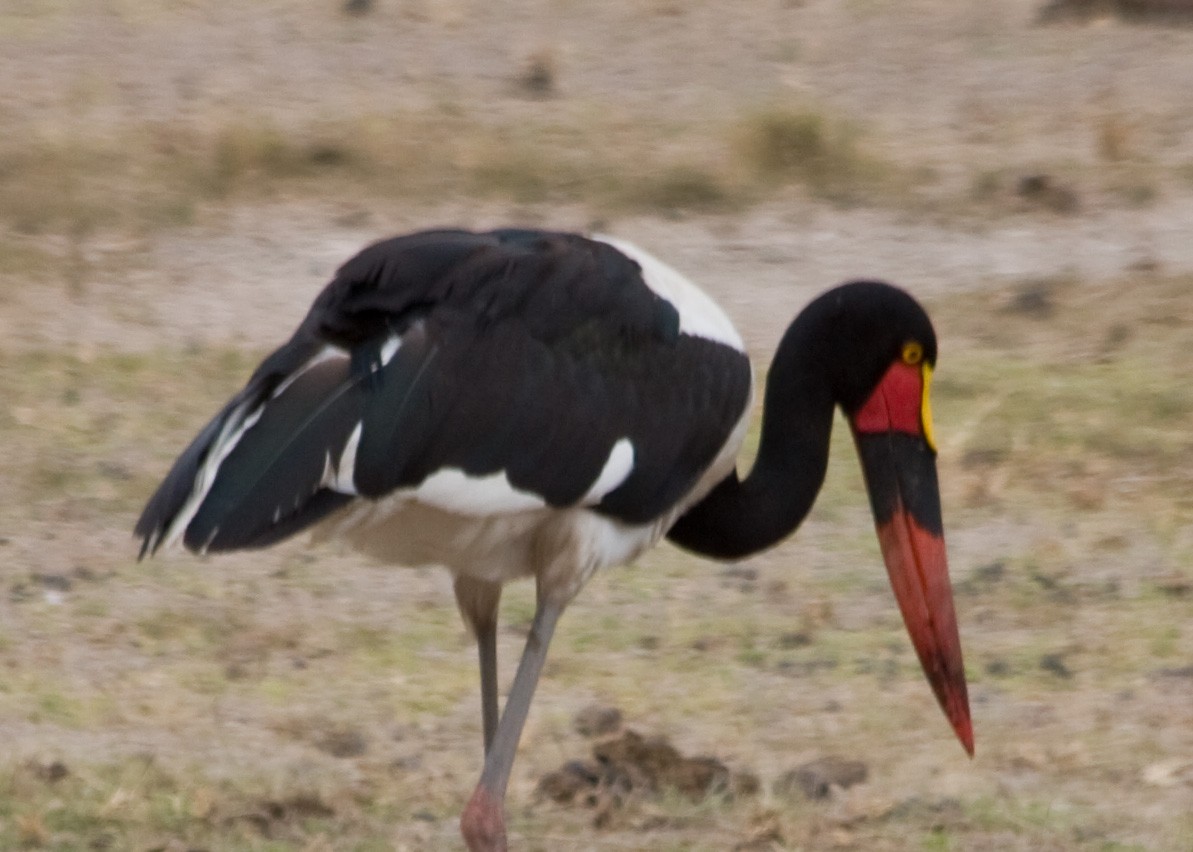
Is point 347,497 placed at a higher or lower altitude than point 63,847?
higher

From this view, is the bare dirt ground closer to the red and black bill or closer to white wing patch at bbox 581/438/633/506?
the red and black bill

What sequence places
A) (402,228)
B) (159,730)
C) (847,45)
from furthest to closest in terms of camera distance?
1. (847,45)
2. (402,228)
3. (159,730)

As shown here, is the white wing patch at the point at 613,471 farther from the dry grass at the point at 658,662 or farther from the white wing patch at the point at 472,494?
the dry grass at the point at 658,662

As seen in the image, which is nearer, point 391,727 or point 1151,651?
point 391,727

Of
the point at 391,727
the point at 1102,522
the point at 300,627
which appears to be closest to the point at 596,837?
the point at 391,727

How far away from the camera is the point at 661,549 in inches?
240

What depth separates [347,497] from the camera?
3.73 m

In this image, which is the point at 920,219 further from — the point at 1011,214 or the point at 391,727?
the point at 391,727

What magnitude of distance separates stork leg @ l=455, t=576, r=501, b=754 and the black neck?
1.21 ft

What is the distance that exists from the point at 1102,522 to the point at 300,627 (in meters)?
1.93

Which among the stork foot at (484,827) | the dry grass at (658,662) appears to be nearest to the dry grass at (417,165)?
the dry grass at (658,662)

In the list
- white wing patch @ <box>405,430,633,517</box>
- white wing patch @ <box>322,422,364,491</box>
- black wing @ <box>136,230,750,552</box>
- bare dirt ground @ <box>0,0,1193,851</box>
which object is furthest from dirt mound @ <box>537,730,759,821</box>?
white wing patch @ <box>322,422,364,491</box>

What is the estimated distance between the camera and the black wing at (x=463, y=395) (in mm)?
3729

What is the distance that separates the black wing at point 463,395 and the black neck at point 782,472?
0.90 ft
